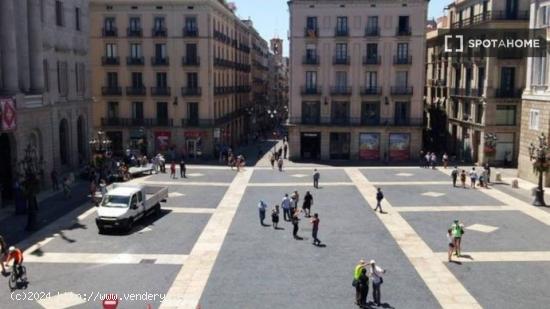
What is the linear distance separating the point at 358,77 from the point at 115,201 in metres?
34.9

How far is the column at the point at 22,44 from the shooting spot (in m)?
37.4

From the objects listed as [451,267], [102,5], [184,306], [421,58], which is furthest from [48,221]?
[421,58]

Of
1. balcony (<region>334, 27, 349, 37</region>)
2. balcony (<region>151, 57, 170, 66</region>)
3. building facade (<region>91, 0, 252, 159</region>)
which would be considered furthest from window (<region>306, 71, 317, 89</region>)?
balcony (<region>151, 57, 170, 66</region>)

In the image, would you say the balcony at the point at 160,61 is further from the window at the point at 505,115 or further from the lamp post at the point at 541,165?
the lamp post at the point at 541,165

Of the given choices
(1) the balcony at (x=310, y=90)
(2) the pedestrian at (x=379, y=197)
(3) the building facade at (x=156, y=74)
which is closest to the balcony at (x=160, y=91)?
(3) the building facade at (x=156, y=74)

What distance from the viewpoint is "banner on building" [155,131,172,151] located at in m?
58.5

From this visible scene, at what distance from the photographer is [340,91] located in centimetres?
5731

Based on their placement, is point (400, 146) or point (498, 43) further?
point (400, 146)

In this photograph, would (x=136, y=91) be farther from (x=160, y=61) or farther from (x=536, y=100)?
(x=536, y=100)

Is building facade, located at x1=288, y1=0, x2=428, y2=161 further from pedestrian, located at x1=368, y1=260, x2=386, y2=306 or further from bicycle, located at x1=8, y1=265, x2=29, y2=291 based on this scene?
bicycle, located at x1=8, y1=265, x2=29, y2=291

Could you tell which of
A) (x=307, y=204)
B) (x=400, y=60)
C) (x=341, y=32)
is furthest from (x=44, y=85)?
(x=400, y=60)

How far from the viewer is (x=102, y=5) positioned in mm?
57156

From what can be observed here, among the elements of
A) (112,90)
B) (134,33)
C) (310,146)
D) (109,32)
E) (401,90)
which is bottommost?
(310,146)

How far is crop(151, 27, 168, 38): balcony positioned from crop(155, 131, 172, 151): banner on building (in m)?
10.4
